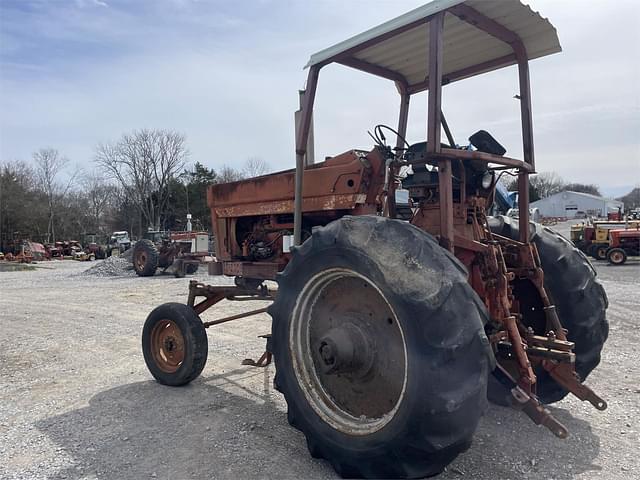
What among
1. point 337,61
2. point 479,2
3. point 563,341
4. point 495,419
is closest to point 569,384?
point 563,341

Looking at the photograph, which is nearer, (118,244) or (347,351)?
(347,351)

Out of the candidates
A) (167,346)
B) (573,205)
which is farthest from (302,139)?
(573,205)

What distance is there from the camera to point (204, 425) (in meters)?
3.87

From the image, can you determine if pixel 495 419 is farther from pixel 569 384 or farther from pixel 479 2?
pixel 479 2

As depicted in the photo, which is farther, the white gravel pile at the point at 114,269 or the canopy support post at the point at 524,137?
the white gravel pile at the point at 114,269

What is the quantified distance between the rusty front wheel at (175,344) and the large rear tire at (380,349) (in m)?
1.70

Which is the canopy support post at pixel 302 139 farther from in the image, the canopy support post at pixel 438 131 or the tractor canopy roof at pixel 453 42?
the canopy support post at pixel 438 131

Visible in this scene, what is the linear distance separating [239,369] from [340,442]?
2784 millimetres

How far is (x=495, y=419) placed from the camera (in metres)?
3.84

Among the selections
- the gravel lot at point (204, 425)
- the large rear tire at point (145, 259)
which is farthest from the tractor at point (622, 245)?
the large rear tire at point (145, 259)

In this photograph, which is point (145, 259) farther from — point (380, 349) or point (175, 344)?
point (380, 349)

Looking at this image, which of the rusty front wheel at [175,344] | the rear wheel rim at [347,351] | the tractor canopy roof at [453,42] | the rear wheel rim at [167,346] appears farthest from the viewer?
the rear wheel rim at [167,346]

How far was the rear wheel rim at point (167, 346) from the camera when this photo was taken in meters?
4.89

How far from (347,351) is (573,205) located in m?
85.4
